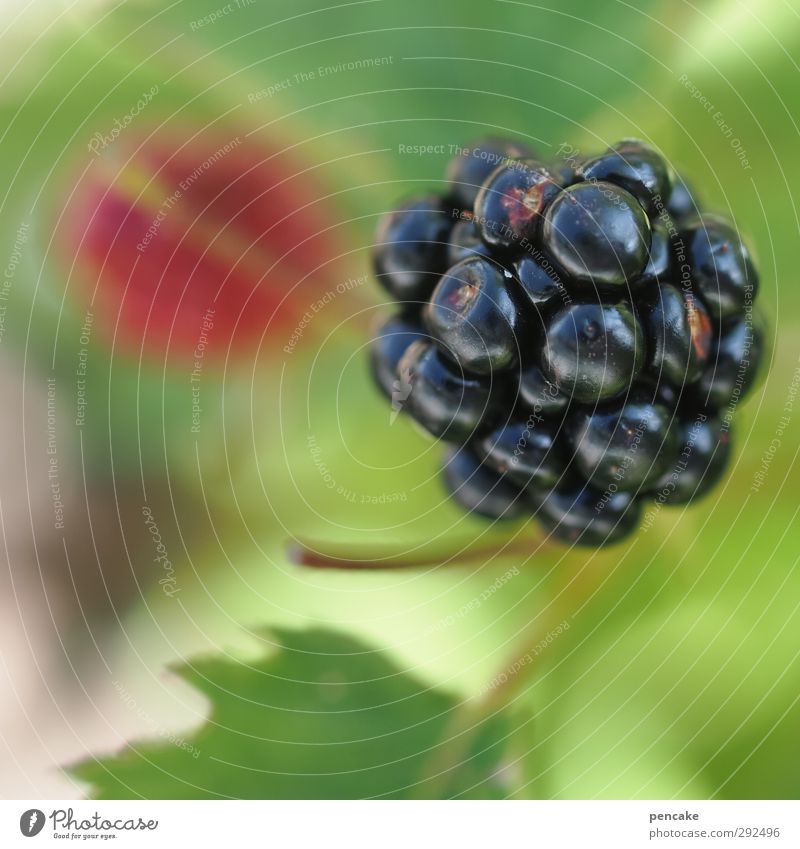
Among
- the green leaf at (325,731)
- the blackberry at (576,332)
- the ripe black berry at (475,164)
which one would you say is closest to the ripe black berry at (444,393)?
the blackberry at (576,332)

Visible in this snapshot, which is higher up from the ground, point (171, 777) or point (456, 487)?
point (456, 487)

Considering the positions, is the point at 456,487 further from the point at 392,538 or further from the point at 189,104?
the point at 189,104

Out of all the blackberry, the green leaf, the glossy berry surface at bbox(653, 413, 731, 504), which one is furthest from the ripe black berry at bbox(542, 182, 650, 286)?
the green leaf

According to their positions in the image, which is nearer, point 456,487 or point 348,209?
point 456,487

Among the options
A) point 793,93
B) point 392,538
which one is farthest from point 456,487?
point 793,93

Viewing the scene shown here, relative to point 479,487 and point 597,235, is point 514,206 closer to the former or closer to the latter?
point 597,235
